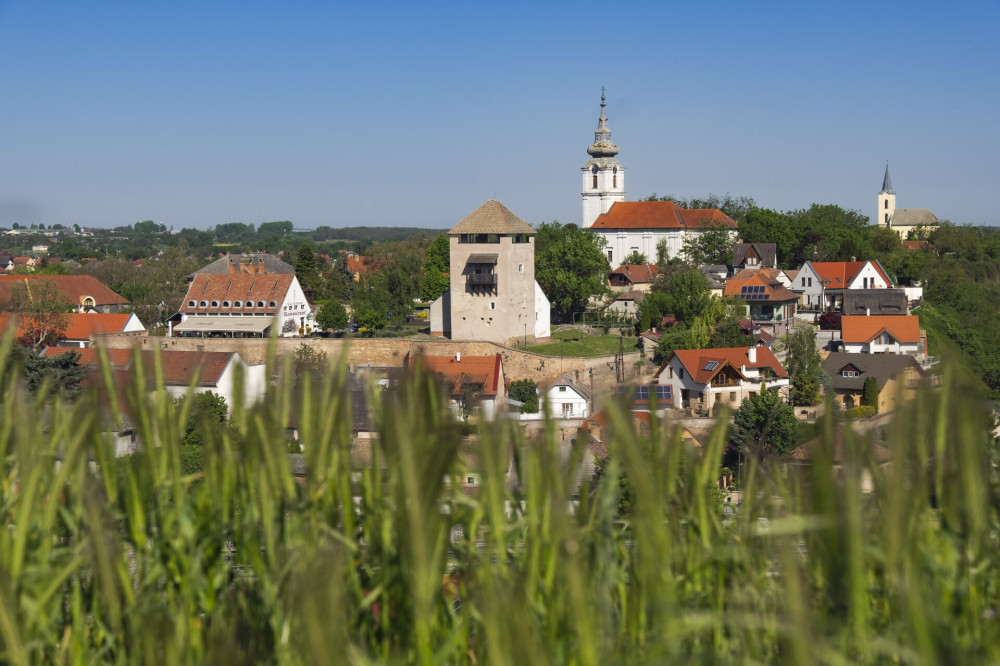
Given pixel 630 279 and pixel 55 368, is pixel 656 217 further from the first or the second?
pixel 55 368

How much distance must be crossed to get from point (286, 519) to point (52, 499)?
33.4 inches

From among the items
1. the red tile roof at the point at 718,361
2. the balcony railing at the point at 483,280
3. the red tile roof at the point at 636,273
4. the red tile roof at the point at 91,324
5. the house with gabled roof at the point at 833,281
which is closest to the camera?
the red tile roof at the point at 718,361

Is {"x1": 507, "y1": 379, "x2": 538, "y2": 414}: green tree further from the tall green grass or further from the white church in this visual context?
the white church

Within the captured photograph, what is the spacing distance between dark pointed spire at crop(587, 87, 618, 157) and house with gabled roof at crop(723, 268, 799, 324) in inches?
1141

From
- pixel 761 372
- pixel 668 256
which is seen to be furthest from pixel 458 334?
pixel 668 256

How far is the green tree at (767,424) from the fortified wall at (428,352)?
28.7 ft

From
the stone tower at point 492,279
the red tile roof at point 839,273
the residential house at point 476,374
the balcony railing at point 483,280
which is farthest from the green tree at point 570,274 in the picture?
the red tile roof at point 839,273

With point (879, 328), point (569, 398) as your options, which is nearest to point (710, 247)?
point (879, 328)

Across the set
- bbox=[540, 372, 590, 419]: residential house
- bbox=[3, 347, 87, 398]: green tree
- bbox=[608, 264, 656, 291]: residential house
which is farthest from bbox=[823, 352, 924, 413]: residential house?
bbox=[608, 264, 656, 291]: residential house

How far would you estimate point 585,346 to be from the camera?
4653cm

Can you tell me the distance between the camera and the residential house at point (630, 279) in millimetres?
66562

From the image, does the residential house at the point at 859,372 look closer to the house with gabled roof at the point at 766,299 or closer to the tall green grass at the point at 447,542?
the house with gabled roof at the point at 766,299

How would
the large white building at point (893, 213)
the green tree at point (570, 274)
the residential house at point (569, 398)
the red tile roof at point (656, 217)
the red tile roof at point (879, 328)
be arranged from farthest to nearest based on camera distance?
the large white building at point (893, 213), the red tile roof at point (656, 217), the green tree at point (570, 274), the red tile roof at point (879, 328), the residential house at point (569, 398)

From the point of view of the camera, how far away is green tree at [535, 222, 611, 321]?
54.7 meters
